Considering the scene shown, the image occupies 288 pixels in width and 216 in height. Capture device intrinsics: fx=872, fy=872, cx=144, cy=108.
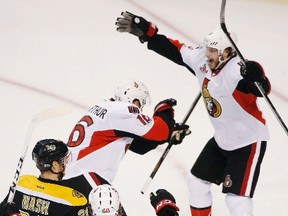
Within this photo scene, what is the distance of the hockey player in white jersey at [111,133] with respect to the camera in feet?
12.4

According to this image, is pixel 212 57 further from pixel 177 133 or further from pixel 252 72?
pixel 177 133

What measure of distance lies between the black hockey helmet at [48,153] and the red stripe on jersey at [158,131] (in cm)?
62

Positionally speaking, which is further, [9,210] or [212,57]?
[212,57]

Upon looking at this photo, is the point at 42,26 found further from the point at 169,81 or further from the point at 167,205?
the point at 167,205

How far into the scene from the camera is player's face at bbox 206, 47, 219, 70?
3932mm

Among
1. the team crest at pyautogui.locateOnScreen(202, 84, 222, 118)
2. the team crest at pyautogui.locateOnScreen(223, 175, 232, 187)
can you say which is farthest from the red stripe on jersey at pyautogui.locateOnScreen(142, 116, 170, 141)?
the team crest at pyautogui.locateOnScreen(223, 175, 232, 187)

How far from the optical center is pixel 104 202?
9.53ft

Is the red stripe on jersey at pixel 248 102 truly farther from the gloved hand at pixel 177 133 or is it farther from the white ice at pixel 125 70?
the white ice at pixel 125 70

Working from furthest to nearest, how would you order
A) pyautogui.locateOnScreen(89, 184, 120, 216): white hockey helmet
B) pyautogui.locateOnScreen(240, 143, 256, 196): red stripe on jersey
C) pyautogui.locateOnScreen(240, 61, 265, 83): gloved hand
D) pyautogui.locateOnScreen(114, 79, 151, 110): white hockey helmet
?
1. pyautogui.locateOnScreen(240, 143, 256, 196): red stripe on jersey
2. pyautogui.locateOnScreen(114, 79, 151, 110): white hockey helmet
3. pyautogui.locateOnScreen(240, 61, 265, 83): gloved hand
4. pyautogui.locateOnScreen(89, 184, 120, 216): white hockey helmet

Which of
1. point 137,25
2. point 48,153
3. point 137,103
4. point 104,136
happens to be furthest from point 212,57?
point 48,153

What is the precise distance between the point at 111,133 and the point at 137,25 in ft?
2.36

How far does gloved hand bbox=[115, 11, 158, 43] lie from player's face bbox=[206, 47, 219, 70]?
0.44m

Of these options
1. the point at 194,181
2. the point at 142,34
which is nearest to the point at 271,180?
the point at 194,181

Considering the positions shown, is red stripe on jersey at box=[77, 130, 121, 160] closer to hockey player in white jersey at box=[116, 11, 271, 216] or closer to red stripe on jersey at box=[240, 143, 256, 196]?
hockey player in white jersey at box=[116, 11, 271, 216]
